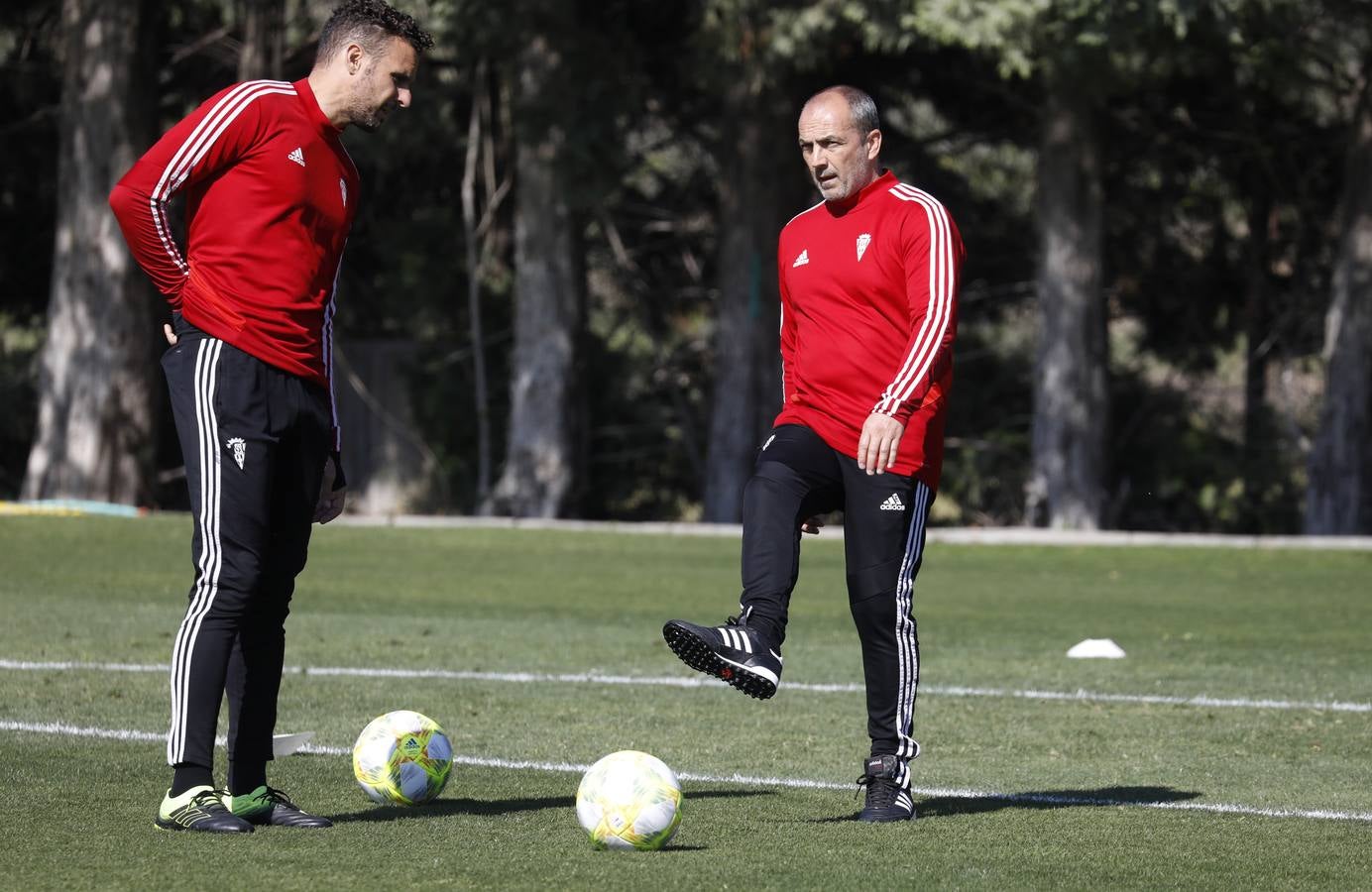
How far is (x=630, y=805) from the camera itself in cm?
558

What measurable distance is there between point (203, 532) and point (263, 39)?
67.9ft

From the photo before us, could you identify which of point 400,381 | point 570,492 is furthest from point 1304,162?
point 400,381

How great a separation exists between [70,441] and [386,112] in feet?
64.6

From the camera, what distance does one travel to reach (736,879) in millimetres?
5238

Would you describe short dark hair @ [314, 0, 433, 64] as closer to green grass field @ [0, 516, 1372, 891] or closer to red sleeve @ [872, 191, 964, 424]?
red sleeve @ [872, 191, 964, 424]

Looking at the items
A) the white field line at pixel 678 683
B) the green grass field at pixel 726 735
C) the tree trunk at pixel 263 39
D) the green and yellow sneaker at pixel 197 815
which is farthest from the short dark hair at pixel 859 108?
the tree trunk at pixel 263 39

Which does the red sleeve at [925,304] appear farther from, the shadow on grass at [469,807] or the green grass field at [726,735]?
the shadow on grass at [469,807]

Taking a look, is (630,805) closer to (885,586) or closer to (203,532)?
(885,586)

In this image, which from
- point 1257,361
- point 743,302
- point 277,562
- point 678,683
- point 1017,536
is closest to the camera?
point 277,562

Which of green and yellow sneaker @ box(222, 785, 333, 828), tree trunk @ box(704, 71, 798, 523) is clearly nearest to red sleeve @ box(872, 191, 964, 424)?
green and yellow sneaker @ box(222, 785, 333, 828)

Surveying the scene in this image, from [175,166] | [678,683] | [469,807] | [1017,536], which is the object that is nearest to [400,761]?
[469,807]

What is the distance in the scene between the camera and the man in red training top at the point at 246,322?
581 centimetres

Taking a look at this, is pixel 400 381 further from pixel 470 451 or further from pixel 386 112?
pixel 386 112

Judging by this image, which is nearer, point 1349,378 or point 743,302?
point 1349,378
